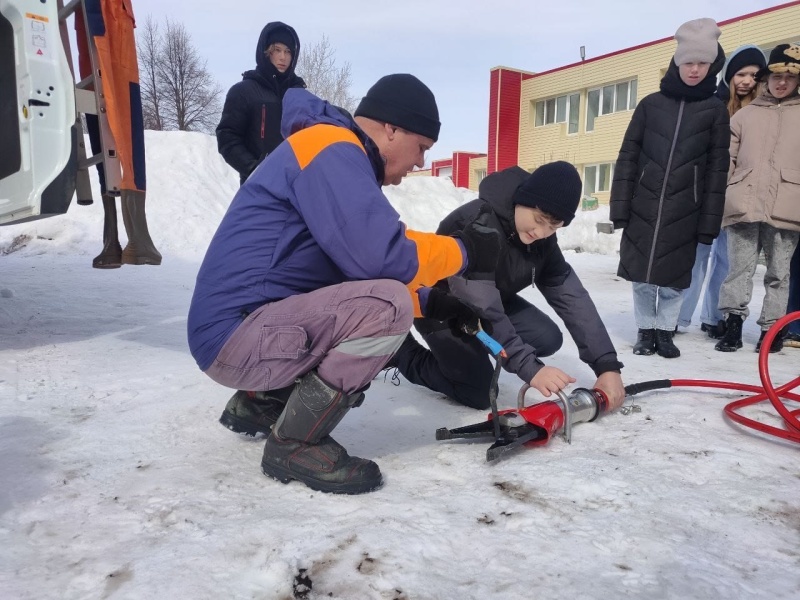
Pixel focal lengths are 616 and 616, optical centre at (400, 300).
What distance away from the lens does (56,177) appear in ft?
9.82

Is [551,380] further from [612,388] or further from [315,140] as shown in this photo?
[315,140]

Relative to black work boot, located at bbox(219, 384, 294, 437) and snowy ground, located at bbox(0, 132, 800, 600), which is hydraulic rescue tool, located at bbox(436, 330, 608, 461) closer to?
snowy ground, located at bbox(0, 132, 800, 600)

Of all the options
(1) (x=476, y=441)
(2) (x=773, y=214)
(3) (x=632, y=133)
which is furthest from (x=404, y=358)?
(2) (x=773, y=214)

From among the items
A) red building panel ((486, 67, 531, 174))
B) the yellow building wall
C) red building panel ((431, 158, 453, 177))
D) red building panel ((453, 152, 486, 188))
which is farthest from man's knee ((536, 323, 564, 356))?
red building panel ((431, 158, 453, 177))

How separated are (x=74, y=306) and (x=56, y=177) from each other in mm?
1881

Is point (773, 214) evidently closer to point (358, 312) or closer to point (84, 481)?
point (358, 312)

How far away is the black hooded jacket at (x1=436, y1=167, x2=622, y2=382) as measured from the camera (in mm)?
2422

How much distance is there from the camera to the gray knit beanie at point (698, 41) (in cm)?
355

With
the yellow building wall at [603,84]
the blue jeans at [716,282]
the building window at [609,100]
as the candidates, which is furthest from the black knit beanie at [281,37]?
the building window at [609,100]

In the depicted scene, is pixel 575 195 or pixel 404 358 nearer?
pixel 575 195

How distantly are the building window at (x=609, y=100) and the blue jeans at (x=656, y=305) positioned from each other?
17.1 m

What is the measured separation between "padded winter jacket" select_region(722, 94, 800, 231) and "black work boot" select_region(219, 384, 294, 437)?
303cm

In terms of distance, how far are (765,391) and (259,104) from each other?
11.2 feet

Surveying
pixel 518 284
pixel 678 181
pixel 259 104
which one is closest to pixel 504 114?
pixel 259 104
